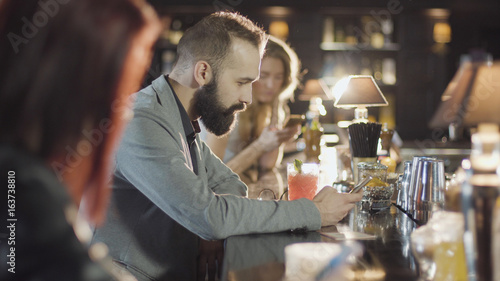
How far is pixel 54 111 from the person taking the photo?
0.64 m

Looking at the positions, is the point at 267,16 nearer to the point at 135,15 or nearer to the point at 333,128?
the point at 333,128

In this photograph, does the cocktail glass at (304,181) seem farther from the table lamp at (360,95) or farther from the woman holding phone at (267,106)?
the woman holding phone at (267,106)

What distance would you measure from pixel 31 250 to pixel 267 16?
233 inches

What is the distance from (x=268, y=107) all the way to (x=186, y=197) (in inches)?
87.8

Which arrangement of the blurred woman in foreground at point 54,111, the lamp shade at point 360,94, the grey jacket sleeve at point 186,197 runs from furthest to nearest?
the lamp shade at point 360,94 < the grey jacket sleeve at point 186,197 < the blurred woman in foreground at point 54,111

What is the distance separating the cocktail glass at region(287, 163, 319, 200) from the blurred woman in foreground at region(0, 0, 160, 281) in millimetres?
1043

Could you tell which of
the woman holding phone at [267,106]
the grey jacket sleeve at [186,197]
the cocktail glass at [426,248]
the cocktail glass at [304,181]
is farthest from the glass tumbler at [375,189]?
the woman holding phone at [267,106]

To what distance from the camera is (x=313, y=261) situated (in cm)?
82

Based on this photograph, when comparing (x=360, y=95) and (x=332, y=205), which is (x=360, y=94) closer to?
(x=360, y=95)

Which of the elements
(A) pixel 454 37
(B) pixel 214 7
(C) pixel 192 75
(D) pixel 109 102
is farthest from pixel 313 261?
(A) pixel 454 37

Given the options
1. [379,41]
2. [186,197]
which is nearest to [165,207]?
[186,197]

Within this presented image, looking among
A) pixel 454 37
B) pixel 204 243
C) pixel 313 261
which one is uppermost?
pixel 454 37

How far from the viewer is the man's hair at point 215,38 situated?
173 centimetres

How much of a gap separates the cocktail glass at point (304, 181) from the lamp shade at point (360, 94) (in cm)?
→ 60
